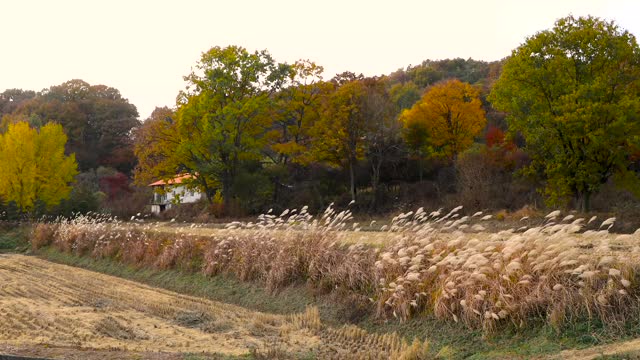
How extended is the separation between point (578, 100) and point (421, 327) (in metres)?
20.5

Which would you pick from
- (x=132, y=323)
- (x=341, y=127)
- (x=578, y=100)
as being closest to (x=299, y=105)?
(x=341, y=127)

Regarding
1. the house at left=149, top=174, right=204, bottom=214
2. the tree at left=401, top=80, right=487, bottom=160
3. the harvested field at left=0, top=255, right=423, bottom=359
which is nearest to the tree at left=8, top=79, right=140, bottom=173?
the house at left=149, top=174, right=204, bottom=214

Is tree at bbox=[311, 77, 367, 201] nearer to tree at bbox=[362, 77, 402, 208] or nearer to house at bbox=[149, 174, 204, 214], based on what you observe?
tree at bbox=[362, 77, 402, 208]

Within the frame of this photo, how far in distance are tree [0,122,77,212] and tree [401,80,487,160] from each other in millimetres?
26556

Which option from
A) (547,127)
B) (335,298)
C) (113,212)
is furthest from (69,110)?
(335,298)

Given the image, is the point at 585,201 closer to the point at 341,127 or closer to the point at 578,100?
the point at 578,100

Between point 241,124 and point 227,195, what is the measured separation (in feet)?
17.2

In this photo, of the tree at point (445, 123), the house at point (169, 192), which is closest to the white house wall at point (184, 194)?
the house at point (169, 192)

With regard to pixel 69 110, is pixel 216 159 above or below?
below

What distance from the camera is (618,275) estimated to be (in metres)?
8.23

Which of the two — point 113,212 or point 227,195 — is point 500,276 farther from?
point 113,212

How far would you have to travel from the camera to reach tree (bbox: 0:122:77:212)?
3847 cm

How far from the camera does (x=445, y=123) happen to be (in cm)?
4819

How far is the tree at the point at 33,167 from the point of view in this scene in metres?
38.5
